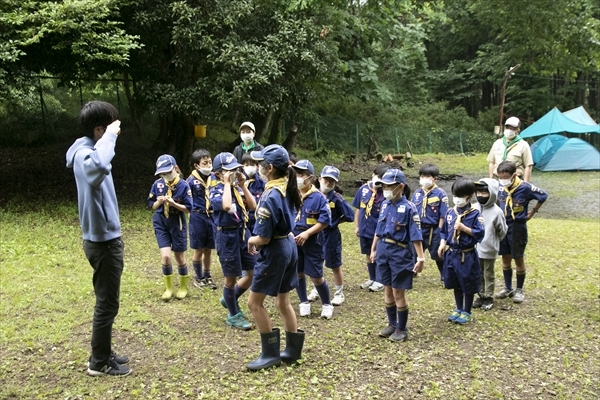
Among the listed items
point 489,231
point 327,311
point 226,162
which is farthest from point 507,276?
point 226,162

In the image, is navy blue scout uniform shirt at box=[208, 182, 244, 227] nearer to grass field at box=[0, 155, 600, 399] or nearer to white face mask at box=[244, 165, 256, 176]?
white face mask at box=[244, 165, 256, 176]

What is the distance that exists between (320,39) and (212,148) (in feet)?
21.2

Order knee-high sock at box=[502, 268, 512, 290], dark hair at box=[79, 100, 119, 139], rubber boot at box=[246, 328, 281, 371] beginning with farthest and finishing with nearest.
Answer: knee-high sock at box=[502, 268, 512, 290] < rubber boot at box=[246, 328, 281, 371] < dark hair at box=[79, 100, 119, 139]

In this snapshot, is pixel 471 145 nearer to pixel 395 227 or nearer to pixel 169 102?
pixel 169 102

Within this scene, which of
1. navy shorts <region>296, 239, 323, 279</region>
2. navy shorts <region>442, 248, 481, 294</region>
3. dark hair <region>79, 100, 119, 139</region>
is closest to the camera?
dark hair <region>79, 100, 119, 139</region>

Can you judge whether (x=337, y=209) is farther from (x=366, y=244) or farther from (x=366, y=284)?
(x=366, y=284)

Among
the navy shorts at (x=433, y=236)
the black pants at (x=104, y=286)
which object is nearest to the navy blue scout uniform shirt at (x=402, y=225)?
the navy shorts at (x=433, y=236)

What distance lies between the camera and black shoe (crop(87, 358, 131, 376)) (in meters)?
4.15

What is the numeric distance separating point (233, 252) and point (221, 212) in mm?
440

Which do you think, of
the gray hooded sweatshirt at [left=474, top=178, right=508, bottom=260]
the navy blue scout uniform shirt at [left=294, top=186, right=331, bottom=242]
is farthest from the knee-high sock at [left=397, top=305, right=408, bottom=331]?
the gray hooded sweatshirt at [left=474, top=178, right=508, bottom=260]

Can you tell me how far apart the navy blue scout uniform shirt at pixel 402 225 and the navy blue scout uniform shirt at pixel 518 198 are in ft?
6.59

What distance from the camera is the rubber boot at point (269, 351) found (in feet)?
14.2

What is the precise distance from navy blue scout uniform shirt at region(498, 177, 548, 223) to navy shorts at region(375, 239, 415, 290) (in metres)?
2.15

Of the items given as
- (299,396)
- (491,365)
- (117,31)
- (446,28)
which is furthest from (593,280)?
(446,28)
